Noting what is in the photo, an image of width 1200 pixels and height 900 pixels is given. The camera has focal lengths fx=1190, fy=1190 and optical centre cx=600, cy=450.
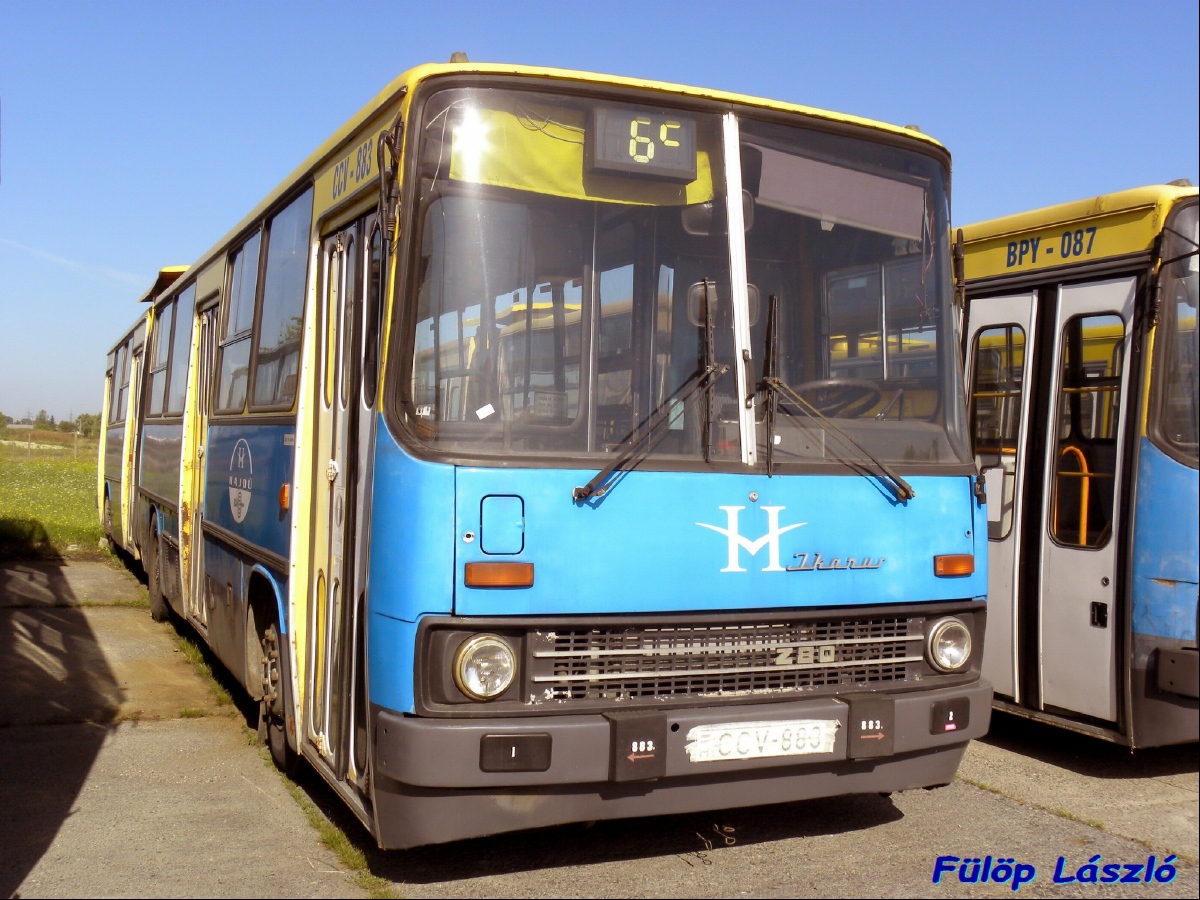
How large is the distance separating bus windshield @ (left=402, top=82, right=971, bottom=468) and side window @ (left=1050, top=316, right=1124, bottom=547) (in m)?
1.62

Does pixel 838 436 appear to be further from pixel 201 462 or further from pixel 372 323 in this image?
pixel 201 462

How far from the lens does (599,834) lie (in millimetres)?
4977

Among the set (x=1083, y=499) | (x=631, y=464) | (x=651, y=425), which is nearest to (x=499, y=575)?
(x=631, y=464)

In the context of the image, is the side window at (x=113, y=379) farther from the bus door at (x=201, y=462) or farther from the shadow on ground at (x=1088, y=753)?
the shadow on ground at (x=1088, y=753)

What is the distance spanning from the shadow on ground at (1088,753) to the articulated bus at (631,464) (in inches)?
78.4

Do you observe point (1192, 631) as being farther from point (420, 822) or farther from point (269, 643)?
point (269, 643)

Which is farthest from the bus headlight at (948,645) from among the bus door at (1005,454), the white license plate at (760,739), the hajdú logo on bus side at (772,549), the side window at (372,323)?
the side window at (372,323)

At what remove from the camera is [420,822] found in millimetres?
3988

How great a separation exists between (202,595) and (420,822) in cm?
462

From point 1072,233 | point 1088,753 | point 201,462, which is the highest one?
point 1072,233

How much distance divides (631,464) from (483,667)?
2.84ft

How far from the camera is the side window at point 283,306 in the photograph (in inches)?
224

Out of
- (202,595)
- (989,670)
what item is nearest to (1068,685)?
(989,670)

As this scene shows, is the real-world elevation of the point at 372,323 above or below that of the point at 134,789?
above
